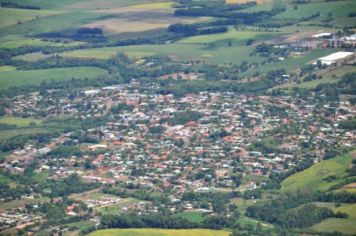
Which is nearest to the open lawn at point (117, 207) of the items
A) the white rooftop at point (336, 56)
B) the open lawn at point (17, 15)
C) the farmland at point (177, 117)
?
the farmland at point (177, 117)

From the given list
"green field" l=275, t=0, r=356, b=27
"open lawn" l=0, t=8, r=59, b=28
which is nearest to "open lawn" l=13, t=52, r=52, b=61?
"open lawn" l=0, t=8, r=59, b=28

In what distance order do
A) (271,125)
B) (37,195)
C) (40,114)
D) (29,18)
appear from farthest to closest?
(29,18) < (40,114) < (271,125) < (37,195)

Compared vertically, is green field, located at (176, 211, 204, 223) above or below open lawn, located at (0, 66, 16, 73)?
below

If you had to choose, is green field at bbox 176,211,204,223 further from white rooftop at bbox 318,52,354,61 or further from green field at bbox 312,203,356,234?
white rooftop at bbox 318,52,354,61

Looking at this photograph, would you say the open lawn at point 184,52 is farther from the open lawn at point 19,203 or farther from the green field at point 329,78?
the open lawn at point 19,203

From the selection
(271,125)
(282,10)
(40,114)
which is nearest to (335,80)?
(271,125)

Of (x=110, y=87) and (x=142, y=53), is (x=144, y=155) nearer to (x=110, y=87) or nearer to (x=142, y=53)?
Result: (x=110, y=87)
